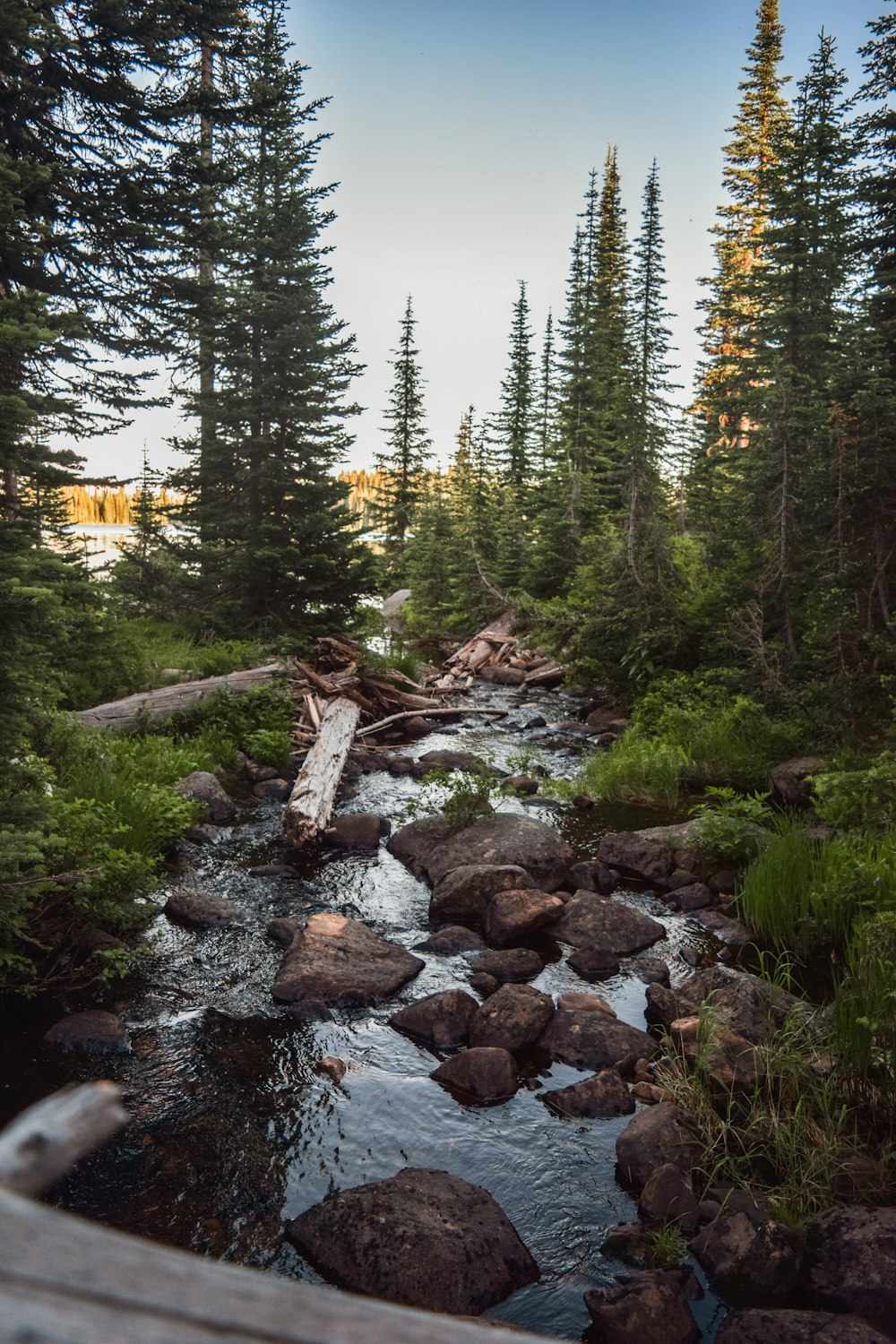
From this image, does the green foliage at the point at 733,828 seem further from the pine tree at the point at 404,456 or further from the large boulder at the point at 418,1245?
the pine tree at the point at 404,456

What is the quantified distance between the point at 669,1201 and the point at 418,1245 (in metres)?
1.31

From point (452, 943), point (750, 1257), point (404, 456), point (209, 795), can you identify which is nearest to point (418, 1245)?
point (750, 1257)

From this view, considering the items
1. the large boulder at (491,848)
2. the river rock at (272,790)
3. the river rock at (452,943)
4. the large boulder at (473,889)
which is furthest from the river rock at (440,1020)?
the river rock at (272,790)

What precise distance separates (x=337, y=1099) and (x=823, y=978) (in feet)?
12.8

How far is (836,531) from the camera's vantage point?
9781 mm

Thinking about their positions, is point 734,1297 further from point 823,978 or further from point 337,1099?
point 823,978

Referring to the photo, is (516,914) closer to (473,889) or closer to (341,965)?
(473,889)

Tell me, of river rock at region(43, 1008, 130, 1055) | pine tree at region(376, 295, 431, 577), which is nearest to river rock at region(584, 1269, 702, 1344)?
river rock at region(43, 1008, 130, 1055)

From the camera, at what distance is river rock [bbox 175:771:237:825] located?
32.6ft

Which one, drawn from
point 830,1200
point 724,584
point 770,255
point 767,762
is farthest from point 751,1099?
point 770,255

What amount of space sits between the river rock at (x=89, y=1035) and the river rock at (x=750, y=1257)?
12.3 ft

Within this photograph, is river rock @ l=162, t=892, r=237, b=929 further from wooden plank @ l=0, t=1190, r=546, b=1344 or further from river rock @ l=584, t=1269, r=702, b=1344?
wooden plank @ l=0, t=1190, r=546, b=1344

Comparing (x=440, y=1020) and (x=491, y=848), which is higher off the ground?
(x=491, y=848)

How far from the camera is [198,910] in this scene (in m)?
7.49
